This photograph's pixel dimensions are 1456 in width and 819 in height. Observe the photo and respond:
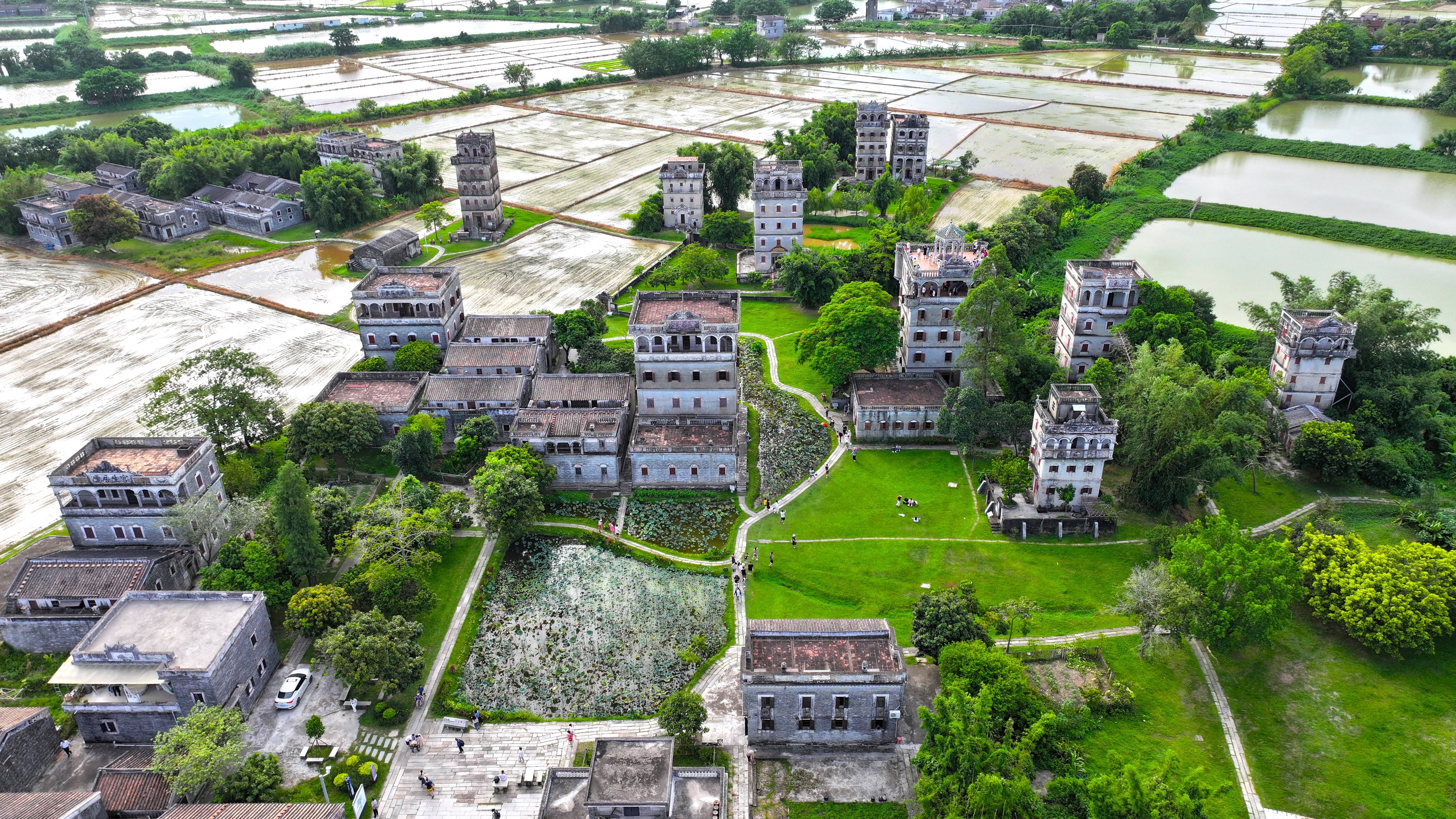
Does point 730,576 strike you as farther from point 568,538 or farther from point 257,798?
point 257,798

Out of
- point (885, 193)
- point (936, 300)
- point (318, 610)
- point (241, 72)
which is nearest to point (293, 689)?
point (318, 610)

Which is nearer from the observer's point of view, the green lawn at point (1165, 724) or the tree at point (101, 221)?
the green lawn at point (1165, 724)

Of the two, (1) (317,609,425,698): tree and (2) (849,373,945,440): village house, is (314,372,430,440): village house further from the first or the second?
(2) (849,373,945,440): village house

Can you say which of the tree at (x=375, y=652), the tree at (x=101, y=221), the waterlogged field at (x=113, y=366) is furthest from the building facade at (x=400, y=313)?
the tree at (x=101, y=221)

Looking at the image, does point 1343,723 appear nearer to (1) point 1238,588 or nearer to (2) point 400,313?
(1) point 1238,588

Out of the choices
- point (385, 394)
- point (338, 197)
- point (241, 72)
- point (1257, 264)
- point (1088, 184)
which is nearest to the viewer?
point (385, 394)

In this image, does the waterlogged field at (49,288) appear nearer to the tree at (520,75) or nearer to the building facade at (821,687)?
the building facade at (821,687)
